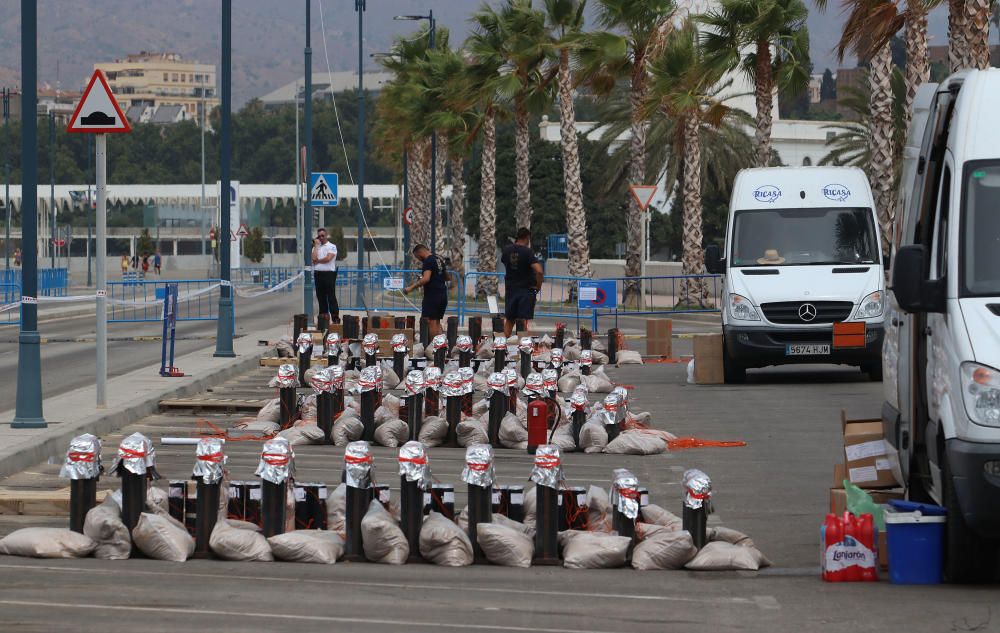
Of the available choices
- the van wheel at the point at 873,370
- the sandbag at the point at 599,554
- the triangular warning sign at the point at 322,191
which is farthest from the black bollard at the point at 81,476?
the triangular warning sign at the point at 322,191

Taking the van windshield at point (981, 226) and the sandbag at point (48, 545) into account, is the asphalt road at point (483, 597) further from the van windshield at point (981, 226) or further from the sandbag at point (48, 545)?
the van windshield at point (981, 226)

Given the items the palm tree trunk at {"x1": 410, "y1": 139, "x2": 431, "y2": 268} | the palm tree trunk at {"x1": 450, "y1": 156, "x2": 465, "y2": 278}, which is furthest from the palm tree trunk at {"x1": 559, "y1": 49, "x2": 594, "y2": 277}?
the palm tree trunk at {"x1": 410, "y1": 139, "x2": 431, "y2": 268}

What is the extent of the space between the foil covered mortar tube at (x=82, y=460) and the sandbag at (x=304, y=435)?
508 centimetres

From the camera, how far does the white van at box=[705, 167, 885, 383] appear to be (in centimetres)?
2016

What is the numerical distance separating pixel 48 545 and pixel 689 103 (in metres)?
33.5

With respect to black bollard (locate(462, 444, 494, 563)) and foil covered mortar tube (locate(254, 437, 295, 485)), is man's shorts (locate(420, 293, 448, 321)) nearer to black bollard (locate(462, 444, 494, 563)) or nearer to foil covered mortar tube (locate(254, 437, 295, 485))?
foil covered mortar tube (locate(254, 437, 295, 485))

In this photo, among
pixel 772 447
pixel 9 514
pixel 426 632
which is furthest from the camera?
pixel 772 447

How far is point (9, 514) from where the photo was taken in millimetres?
10180

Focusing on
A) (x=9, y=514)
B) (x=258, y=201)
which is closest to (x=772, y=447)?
(x=9, y=514)

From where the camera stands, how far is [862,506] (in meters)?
8.75

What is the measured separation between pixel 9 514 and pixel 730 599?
4.78 metres

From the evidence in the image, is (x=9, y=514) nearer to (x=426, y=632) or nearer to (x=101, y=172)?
(x=426, y=632)

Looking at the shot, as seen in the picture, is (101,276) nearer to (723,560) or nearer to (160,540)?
(160,540)

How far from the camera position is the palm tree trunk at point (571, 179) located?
45406mm
